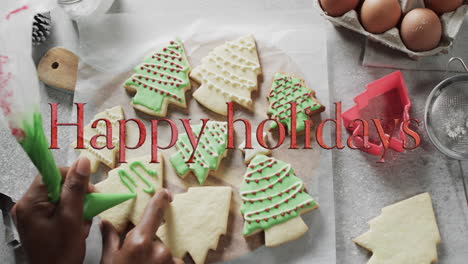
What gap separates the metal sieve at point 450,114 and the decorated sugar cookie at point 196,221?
0.60 m

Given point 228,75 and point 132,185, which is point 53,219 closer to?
point 132,185

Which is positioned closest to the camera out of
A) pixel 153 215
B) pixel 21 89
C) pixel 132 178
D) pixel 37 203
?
pixel 21 89

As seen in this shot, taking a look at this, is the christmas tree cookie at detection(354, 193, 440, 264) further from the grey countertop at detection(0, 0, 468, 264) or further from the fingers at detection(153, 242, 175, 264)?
the fingers at detection(153, 242, 175, 264)

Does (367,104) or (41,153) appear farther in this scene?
(367,104)

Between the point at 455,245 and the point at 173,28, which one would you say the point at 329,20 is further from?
the point at 455,245

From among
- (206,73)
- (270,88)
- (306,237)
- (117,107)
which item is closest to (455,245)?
(306,237)

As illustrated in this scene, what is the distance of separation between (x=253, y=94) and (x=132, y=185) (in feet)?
1.40

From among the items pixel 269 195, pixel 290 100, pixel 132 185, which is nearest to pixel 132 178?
pixel 132 185

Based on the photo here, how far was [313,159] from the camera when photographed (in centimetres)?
139

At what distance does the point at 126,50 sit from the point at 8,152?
45 cm

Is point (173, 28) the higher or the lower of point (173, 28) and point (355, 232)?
the higher

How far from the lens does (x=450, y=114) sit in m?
1.42

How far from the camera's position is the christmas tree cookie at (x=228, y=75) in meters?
1.44

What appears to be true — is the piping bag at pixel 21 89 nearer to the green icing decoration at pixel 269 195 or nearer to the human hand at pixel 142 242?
the human hand at pixel 142 242
